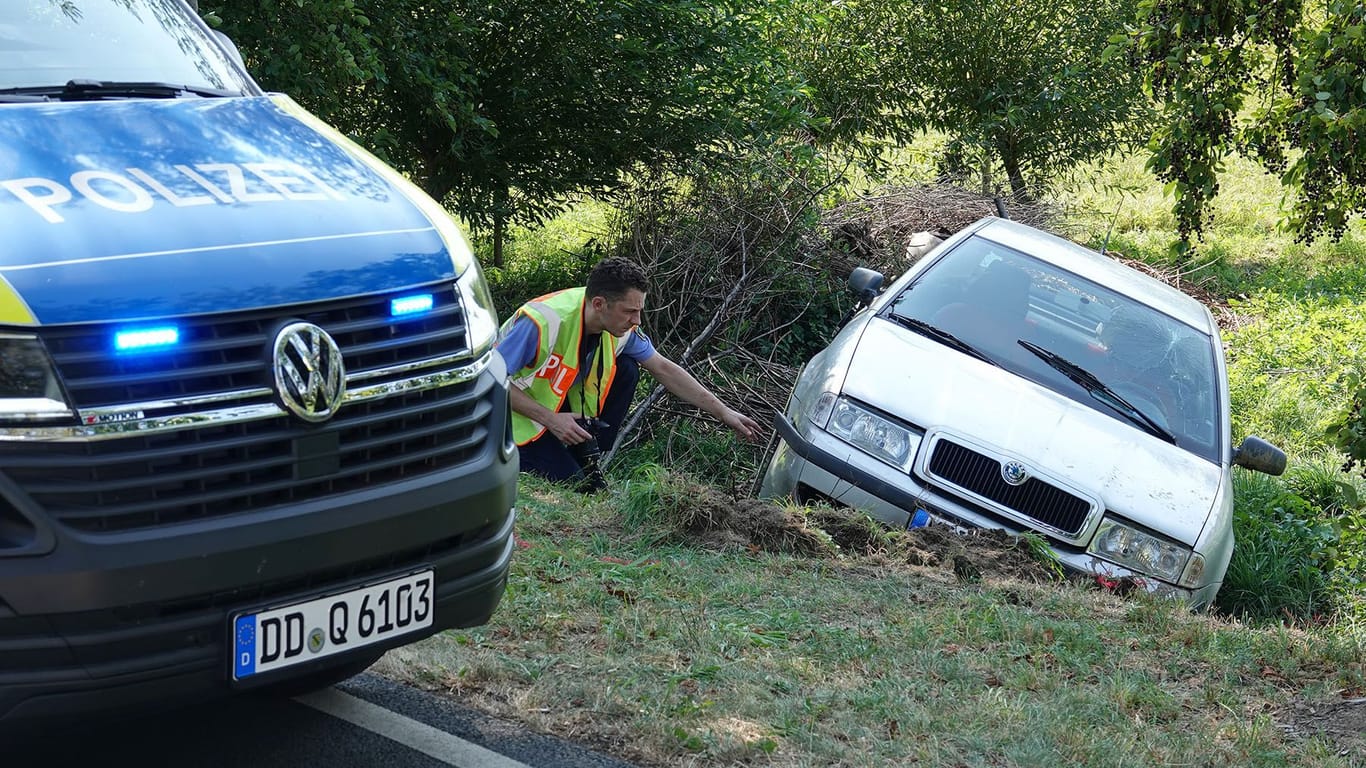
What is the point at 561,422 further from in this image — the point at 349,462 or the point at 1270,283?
the point at 1270,283

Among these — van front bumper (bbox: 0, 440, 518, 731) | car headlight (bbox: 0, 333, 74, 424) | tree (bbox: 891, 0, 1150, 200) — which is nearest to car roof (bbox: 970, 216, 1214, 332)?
van front bumper (bbox: 0, 440, 518, 731)

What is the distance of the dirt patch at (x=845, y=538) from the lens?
5648 mm

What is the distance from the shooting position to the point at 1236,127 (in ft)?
19.0

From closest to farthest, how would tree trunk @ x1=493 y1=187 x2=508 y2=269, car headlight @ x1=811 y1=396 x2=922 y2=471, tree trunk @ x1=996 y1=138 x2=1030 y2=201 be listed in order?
car headlight @ x1=811 y1=396 x2=922 y2=471 < tree trunk @ x1=493 y1=187 x2=508 y2=269 < tree trunk @ x1=996 y1=138 x2=1030 y2=201

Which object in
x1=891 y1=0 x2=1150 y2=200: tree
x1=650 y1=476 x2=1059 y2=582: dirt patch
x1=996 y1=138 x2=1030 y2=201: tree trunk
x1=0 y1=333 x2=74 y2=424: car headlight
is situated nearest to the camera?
x1=0 y1=333 x2=74 y2=424: car headlight

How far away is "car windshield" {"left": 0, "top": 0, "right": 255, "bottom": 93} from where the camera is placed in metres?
3.79

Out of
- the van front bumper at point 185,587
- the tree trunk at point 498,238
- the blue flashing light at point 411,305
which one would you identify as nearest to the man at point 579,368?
the blue flashing light at point 411,305

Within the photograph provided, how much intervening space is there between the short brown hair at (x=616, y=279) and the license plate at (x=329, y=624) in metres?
3.57

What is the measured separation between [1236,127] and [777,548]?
8.53 ft

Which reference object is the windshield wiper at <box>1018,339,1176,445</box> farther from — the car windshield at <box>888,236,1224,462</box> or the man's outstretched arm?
the man's outstretched arm

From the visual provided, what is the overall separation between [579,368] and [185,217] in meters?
4.16

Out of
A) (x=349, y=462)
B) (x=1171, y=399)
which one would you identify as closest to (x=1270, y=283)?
(x=1171, y=399)

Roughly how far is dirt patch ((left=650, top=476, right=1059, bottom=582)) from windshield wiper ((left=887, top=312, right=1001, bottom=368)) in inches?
41.9

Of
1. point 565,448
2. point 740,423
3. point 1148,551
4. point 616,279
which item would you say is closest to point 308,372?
point 616,279
